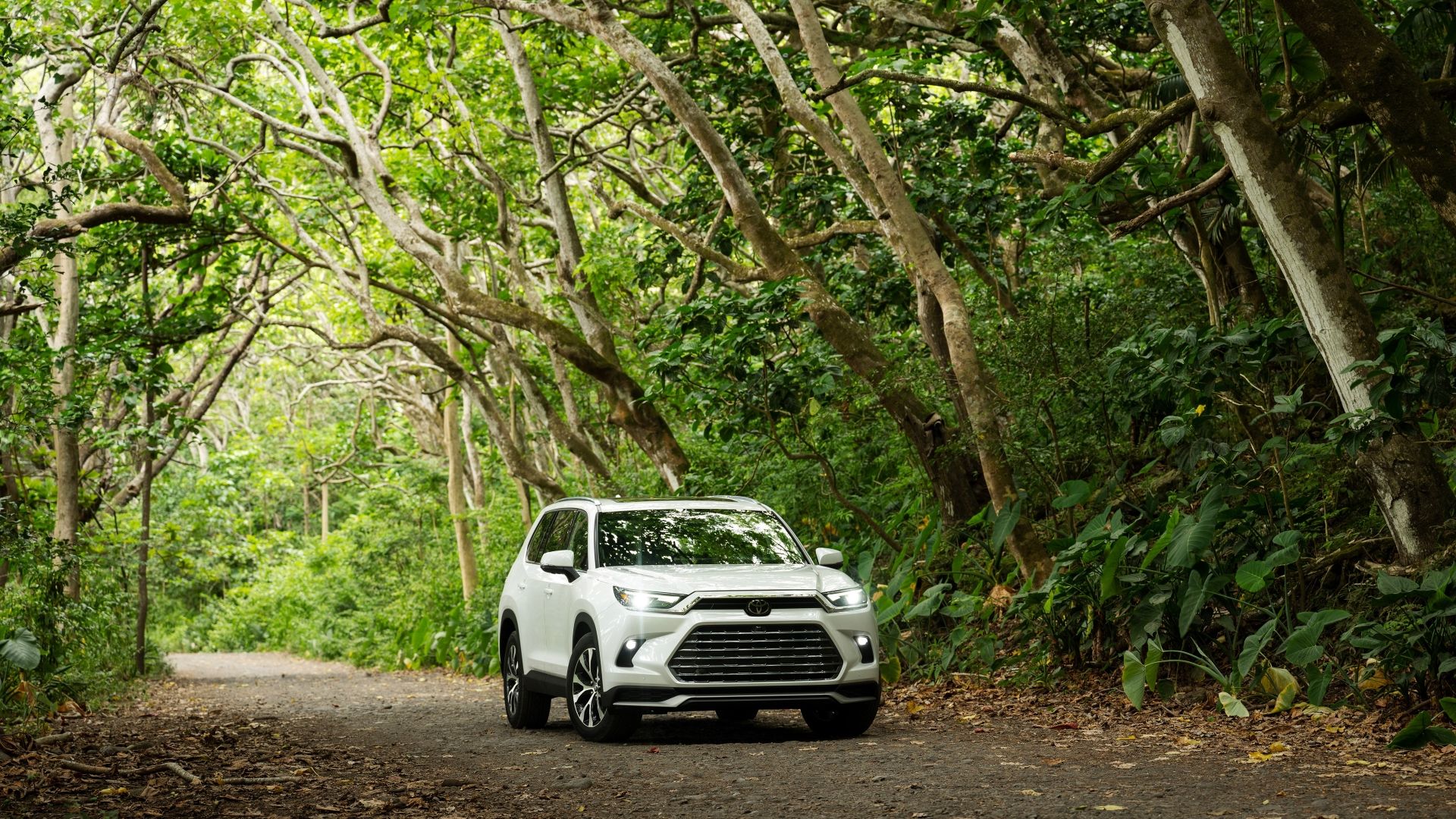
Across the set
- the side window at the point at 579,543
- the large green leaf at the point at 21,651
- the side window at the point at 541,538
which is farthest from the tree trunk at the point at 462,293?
the large green leaf at the point at 21,651

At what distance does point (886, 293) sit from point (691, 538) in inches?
253

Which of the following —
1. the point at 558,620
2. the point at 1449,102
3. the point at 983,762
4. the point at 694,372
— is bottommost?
the point at 983,762

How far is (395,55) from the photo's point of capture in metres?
20.4

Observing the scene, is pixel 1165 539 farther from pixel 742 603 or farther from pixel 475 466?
pixel 475 466

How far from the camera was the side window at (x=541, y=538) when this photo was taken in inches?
478

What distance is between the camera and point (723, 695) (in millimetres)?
9594

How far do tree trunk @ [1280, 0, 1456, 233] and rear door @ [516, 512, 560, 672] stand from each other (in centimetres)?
671

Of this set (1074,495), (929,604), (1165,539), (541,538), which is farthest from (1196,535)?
(541,538)

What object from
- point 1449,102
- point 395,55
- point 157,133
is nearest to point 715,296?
point 1449,102

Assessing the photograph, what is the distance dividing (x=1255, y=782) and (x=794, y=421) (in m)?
8.48

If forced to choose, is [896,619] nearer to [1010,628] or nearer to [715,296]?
[1010,628]

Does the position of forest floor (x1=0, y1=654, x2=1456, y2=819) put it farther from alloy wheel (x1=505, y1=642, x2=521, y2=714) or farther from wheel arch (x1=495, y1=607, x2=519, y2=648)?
wheel arch (x1=495, y1=607, x2=519, y2=648)

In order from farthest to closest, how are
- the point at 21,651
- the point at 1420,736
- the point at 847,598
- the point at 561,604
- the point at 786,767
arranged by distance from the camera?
the point at 561,604 < the point at 847,598 < the point at 21,651 < the point at 786,767 < the point at 1420,736

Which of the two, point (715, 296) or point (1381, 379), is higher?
point (715, 296)
